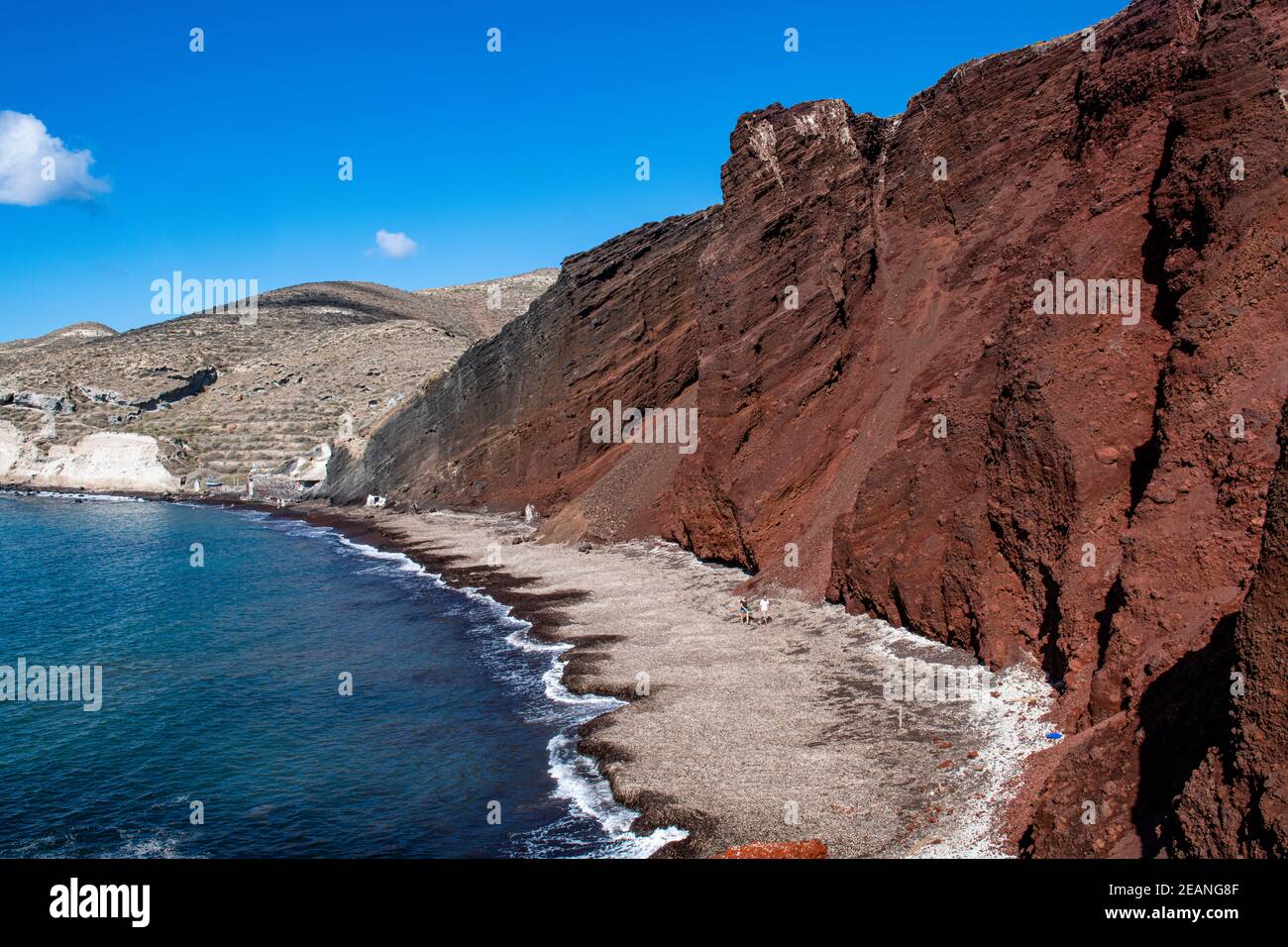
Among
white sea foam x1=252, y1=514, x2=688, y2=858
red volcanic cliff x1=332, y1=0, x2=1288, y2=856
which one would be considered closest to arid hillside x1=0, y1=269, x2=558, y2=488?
red volcanic cliff x1=332, y1=0, x2=1288, y2=856

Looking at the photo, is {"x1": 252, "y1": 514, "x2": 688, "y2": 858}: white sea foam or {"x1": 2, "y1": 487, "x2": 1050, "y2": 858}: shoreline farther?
{"x1": 252, "y1": 514, "x2": 688, "y2": 858}: white sea foam

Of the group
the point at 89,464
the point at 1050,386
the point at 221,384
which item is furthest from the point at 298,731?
the point at 221,384

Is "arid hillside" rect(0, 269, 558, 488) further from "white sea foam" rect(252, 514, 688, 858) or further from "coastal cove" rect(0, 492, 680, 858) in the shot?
"white sea foam" rect(252, 514, 688, 858)

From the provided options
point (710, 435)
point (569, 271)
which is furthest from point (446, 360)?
point (710, 435)

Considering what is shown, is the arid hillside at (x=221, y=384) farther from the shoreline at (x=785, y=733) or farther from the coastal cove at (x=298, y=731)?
the shoreline at (x=785, y=733)

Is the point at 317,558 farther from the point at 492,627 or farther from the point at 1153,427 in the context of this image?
the point at 1153,427

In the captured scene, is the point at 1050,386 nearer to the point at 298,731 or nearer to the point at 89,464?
the point at 298,731
